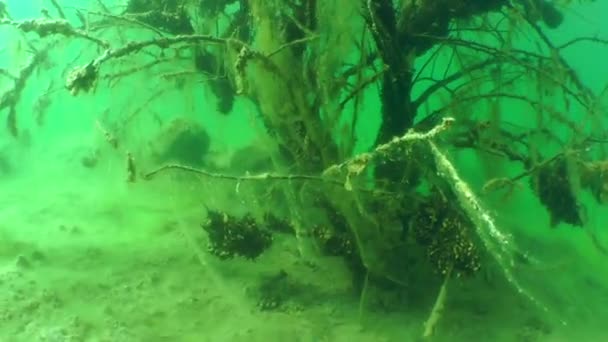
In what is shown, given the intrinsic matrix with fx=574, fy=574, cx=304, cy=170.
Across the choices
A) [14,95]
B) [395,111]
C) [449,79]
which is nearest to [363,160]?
[395,111]

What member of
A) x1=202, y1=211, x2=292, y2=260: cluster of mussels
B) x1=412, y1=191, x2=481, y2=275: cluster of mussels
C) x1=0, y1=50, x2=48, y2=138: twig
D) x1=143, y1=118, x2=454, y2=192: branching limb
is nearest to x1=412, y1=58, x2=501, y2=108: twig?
x1=412, y1=191, x2=481, y2=275: cluster of mussels

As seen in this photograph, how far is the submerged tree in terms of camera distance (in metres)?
5.00

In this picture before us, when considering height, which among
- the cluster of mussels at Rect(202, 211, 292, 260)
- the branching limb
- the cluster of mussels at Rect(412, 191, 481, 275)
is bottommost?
the cluster of mussels at Rect(202, 211, 292, 260)

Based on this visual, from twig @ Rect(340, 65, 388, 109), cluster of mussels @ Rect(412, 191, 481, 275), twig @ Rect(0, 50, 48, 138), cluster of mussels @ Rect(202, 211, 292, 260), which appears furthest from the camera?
twig @ Rect(0, 50, 48, 138)

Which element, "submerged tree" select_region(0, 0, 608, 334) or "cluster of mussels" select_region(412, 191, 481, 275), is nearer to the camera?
"submerged tree" select_region(0, 0, 608, 334)

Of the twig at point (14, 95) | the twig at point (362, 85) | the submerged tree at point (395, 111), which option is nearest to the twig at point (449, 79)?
the submerged tree at point (395, 111)

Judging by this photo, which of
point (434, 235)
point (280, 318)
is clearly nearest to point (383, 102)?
point (434, 235)

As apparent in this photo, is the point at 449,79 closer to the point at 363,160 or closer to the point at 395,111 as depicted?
the point at 395,111

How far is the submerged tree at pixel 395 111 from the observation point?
16.4 feet

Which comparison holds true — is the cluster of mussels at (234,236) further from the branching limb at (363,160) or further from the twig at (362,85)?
the twig at (362,85)

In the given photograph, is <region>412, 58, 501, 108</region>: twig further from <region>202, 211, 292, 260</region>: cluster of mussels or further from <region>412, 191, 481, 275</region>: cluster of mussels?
<region>202, 211, 292, 260</region>: cluster of mussels

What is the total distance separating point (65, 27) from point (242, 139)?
26.3 feet

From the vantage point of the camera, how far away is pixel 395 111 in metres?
5.86

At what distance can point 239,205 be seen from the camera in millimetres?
7379
